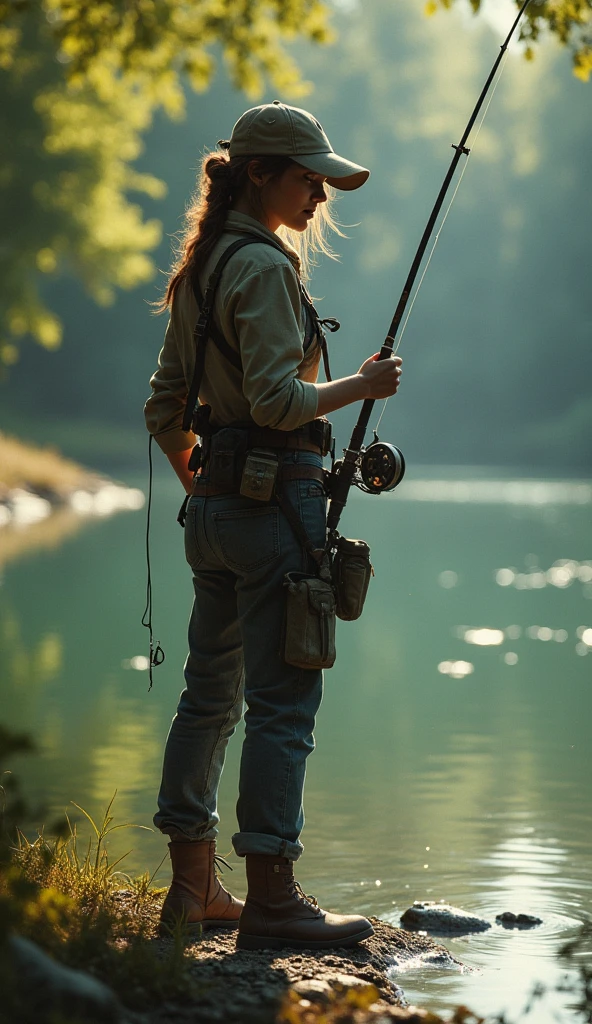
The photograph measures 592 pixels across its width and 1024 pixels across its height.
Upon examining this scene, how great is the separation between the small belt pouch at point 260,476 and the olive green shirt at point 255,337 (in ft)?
0.26

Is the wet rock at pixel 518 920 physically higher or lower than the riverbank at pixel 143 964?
A: higher

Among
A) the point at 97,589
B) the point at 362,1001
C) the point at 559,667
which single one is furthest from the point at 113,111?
the point at 362,1001

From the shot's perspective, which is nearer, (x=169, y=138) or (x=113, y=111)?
(x=113, y=111)

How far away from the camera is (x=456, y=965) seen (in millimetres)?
3197

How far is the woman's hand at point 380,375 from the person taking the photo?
2.95 m

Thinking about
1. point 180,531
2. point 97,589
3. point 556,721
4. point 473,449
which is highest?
point 473,449

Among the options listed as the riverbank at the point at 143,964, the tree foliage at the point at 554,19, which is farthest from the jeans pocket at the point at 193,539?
the tree foliage at the point at 554,19

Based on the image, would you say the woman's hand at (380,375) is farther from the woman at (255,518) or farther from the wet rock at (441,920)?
the wet rock at (441,920)

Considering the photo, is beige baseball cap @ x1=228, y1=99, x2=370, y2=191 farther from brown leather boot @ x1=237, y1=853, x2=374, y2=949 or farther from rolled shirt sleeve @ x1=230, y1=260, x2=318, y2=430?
brown leather boot @ x1=237, y1=853, x2=374, y2=949

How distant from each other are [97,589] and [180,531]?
6792 millimetres

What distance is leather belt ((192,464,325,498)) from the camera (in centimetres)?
294

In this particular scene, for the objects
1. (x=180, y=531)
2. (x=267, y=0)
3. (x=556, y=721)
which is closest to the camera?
(x=267, y=0)

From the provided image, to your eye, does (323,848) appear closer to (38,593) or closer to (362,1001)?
(362,1001)

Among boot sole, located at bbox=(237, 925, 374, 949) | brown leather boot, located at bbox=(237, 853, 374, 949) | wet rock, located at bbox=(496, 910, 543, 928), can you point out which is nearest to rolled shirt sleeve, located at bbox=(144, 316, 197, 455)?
brown leather boot, located at bbox=(237, 853, 374, 949)
